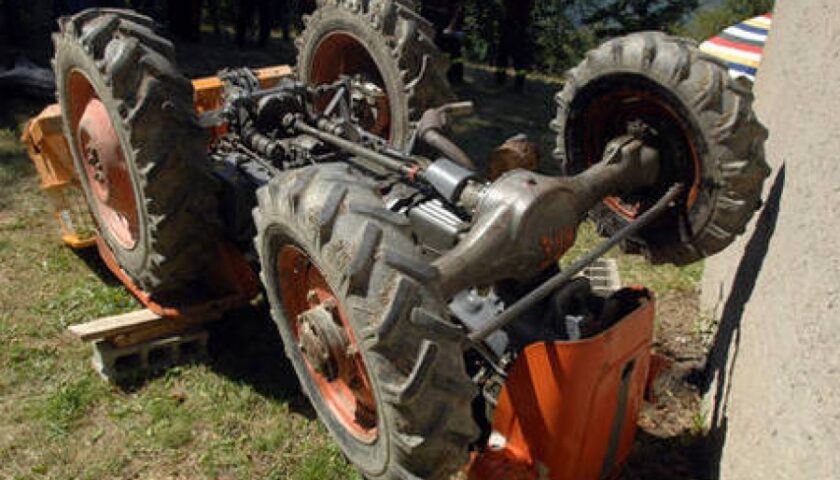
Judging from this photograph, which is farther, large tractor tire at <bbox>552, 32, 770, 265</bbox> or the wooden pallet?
the wooden pallet

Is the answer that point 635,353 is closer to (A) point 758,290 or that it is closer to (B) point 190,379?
(A) point 758,290

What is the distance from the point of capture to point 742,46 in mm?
7625

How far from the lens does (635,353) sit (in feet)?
9.71

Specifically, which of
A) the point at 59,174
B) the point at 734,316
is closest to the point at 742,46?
the point at 734,316

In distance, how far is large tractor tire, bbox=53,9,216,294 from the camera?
3.47 metres

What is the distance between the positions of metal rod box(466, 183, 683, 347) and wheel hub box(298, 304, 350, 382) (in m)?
0.49

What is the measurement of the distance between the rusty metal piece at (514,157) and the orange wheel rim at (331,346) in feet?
3.87

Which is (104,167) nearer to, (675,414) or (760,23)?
(675,414)

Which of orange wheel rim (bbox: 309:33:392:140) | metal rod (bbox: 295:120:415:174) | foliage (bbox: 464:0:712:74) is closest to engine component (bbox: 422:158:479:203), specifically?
metal rod (bbox: 295:120:415:174)

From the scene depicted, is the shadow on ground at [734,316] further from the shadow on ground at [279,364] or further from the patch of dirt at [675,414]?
the patch of dirt at [675,414]

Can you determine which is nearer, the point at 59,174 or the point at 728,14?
the point at 59,174

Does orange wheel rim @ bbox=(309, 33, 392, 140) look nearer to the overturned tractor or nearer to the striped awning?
the overturned tractor

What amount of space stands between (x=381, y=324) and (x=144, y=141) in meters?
1.86

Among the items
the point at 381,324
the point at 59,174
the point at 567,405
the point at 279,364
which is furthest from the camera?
the point at 59,174
